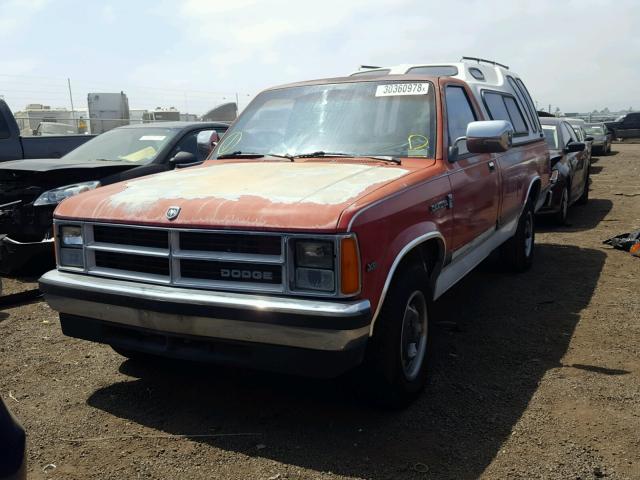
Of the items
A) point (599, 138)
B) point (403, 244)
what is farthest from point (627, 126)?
point (403, 244)

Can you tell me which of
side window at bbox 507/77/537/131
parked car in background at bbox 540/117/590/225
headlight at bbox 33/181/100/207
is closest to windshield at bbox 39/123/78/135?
headlight at bbox 33/181/100/207

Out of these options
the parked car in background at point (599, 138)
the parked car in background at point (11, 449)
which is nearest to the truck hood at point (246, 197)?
the parked car in background at point (11, 449)

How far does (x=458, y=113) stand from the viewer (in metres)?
4.54

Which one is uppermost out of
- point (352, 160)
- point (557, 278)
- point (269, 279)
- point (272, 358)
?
point (352, 160)

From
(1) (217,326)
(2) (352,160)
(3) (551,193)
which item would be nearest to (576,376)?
(2) (352,160)

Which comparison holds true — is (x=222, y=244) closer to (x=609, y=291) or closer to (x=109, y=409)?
(x=109, y=409)

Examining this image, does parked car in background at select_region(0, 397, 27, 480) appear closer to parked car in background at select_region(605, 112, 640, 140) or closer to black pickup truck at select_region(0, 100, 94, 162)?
black pickup truck at select_region(0, 100, 94, 162)

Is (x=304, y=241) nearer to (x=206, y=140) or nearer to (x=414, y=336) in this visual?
(x=414, y=336)

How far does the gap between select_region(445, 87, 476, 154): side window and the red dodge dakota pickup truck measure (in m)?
0.02

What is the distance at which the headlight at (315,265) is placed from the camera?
9.27ft

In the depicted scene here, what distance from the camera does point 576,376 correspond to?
12.7ft

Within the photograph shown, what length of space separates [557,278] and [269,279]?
4.28m

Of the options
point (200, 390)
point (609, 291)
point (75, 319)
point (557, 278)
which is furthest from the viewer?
point (557, 278)

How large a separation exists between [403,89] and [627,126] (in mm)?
36430
